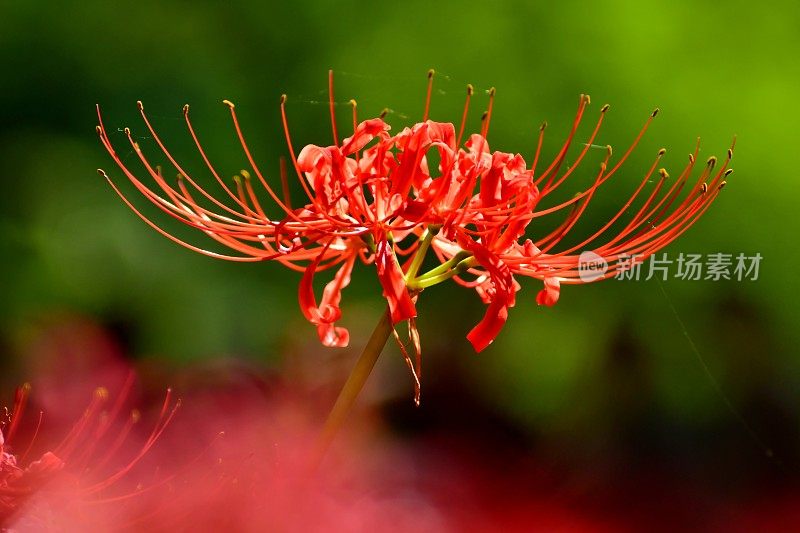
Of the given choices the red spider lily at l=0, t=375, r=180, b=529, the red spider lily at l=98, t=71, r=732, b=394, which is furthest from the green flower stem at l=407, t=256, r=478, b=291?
the red spider lily at l=0, t=375, r=180, b=529

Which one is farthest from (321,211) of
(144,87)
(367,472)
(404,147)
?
(144,87)

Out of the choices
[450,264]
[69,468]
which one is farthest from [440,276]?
[69,468]

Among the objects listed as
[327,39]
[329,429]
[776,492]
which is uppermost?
[327,39]

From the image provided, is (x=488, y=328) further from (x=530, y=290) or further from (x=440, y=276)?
(x=530, y=290)

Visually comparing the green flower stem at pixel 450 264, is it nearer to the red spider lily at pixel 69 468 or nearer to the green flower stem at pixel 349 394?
the green flower stem at pixel 349 394

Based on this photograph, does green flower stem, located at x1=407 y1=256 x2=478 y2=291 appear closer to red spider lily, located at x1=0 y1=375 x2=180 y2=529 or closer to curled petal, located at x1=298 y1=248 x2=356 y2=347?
curled petal, located at x1=298 y1=248 x2=356 y2=347

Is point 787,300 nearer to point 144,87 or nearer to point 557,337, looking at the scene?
point 557,337
